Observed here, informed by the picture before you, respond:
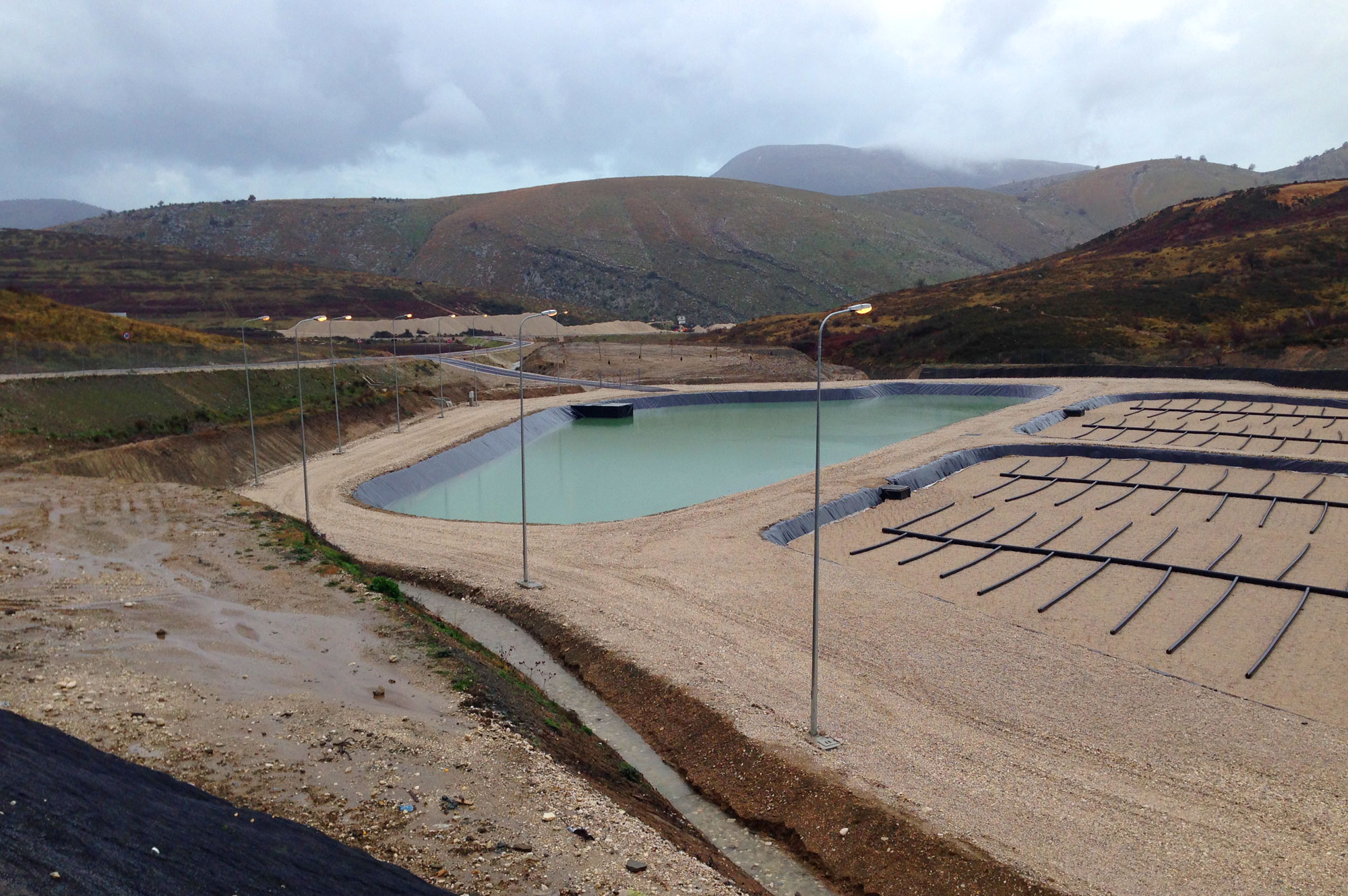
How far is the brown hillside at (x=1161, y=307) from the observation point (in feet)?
242

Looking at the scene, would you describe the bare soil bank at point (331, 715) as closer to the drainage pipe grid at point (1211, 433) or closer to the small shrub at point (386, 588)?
the small shrub at point (386, 588)

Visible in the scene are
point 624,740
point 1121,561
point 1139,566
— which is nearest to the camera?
point 624,740

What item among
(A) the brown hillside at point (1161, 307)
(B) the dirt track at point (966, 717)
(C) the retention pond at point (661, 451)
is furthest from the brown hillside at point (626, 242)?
(B) the dirt track at point (966, 717)

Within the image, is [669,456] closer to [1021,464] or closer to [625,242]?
[1021,464]

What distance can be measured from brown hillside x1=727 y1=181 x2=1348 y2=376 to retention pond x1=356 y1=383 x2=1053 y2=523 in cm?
1263

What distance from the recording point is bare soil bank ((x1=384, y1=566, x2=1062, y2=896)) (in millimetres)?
10883

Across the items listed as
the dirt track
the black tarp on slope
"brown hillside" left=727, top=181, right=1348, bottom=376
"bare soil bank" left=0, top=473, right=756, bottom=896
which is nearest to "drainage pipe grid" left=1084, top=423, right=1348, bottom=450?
"brown hillside" left=727, top=181, right=1348, bottom=376

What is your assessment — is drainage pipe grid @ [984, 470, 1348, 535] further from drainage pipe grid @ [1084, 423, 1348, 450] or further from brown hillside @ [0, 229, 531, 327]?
brown hillside @ [0, 229, 531, 327]

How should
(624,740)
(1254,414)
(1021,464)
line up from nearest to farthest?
(624,740)
(1021,464)
(1254,414)

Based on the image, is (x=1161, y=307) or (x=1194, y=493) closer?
(x=1194, y=493)

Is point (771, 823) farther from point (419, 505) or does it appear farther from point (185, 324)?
point (185, 324)

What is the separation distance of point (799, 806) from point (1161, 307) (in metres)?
83.7

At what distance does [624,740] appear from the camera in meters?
15.6

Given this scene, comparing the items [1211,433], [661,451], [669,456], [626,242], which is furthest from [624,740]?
[626,242]
